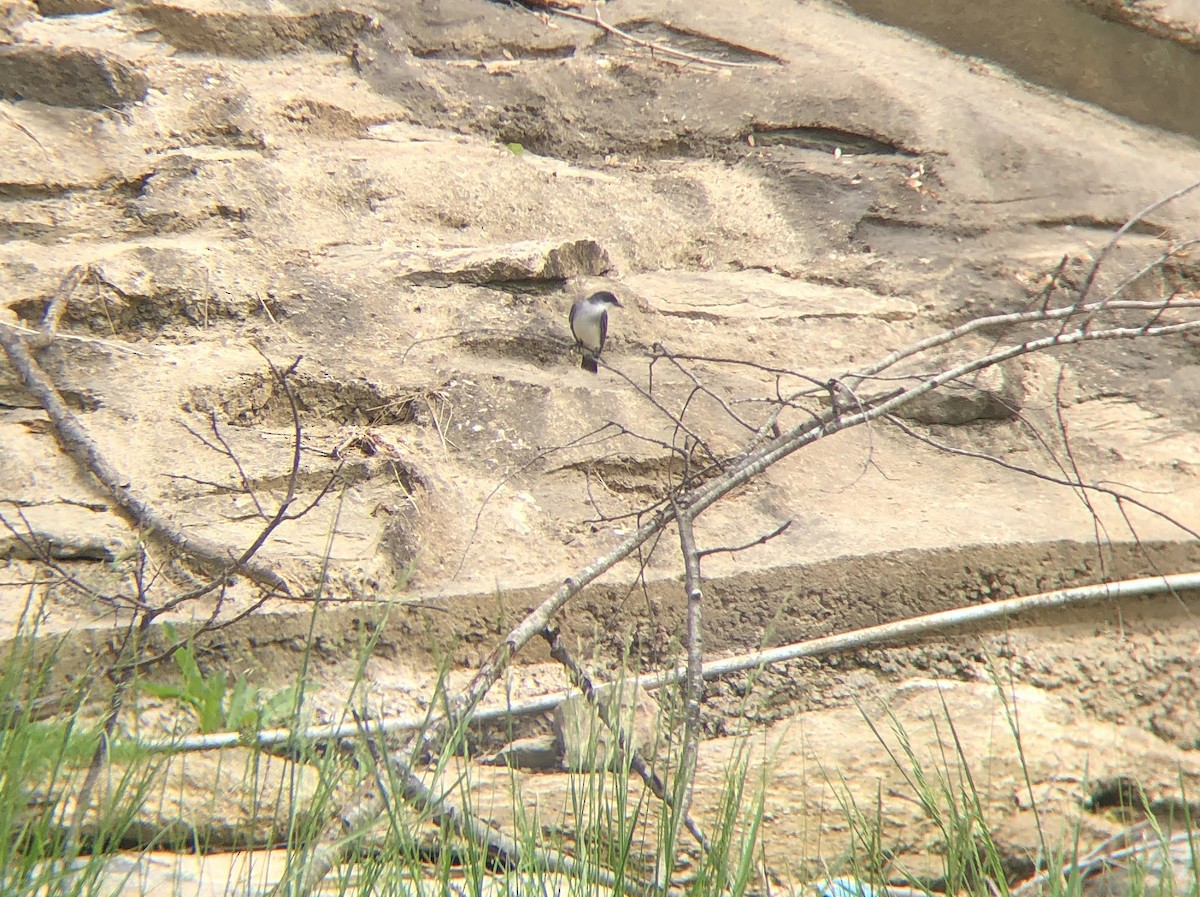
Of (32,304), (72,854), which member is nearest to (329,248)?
(32,304)

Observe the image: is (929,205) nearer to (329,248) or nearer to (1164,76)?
(1164,76)

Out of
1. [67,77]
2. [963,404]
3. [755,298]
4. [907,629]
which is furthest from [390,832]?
[67,77]

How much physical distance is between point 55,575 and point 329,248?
1496 mm

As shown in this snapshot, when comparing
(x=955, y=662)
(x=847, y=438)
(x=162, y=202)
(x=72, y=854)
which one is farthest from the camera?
(x=162, y=202)

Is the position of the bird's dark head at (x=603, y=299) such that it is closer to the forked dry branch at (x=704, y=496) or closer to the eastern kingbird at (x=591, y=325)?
the eastern kingbird at (x=591, y=325)

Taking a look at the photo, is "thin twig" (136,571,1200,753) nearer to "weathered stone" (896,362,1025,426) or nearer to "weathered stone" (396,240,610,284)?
"weathered stone" (896,362,1025,426)

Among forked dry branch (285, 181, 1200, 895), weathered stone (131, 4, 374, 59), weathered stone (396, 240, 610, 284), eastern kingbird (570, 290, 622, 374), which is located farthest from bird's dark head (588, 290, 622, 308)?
weathered stone (131, 4, 374, 59)

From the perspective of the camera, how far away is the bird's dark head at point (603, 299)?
3.35 m

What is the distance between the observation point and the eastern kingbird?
329 centimetres

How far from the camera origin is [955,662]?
104 inches

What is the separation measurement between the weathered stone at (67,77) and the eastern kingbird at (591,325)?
1748 millimetres

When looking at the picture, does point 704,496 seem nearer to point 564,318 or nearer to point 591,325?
point 591,325

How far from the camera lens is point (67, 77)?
3.73 metres

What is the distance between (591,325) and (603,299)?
0.41ft
